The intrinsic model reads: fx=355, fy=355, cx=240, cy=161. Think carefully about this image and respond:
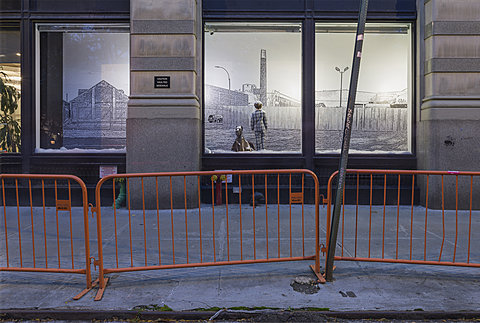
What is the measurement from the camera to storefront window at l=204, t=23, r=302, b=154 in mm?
9172

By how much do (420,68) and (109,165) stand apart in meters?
8.04

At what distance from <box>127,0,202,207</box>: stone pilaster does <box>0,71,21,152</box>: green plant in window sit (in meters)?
3.18

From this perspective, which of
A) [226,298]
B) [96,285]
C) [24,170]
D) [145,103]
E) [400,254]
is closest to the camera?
[226,298]

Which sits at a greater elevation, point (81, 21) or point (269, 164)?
point (81, 21)

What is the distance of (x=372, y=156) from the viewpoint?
9000 millimetres

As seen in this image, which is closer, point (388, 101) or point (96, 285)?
point (96, 285)

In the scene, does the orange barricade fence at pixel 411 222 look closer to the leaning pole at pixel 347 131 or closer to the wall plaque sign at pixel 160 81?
the leaning pole at pixel 347 131

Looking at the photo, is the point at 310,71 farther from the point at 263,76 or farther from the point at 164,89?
the point at 164,89

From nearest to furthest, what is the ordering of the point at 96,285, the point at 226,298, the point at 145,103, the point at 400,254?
1. the point at 226,298
2. the point at 96,285
3. the point at 400,254
4. the point at 145,103

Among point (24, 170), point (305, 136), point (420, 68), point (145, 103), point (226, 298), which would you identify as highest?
point (420, 68)

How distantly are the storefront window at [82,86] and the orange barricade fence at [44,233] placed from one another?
131 cm

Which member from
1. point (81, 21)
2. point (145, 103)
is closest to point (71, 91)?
point (81, 21)

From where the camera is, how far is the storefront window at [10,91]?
29.3ft

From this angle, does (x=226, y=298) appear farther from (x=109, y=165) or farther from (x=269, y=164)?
(x=109, y=165)
